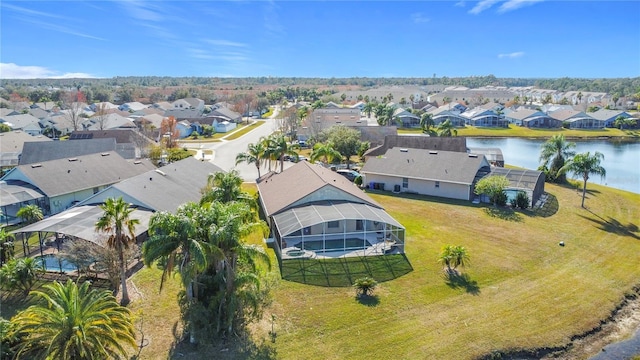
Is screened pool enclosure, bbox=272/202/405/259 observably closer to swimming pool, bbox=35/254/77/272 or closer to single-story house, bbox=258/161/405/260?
single-story house, bbox=258/161/405/260

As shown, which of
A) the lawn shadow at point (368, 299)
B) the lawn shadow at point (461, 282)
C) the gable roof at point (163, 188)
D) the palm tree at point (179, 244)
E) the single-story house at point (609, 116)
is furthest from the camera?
the single-story house at point (609, 116)

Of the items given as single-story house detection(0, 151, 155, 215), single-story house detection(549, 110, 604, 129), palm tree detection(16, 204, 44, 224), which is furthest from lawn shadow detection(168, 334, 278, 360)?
single-story house detection(549, 110, 604, 129)

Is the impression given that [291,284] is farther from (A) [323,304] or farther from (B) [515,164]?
(B) [515,164]

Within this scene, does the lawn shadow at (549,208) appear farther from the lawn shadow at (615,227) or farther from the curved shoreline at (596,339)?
the curved shoreline at (596,339)

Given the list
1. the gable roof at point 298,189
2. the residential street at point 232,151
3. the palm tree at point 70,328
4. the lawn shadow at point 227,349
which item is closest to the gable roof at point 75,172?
the residential street at point 232,151

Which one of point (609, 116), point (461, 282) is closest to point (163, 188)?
point (461, 282)

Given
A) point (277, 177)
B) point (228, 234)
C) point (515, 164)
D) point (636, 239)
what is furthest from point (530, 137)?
point (228, 234)

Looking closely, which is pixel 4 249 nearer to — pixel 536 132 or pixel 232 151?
pixel 232 151
